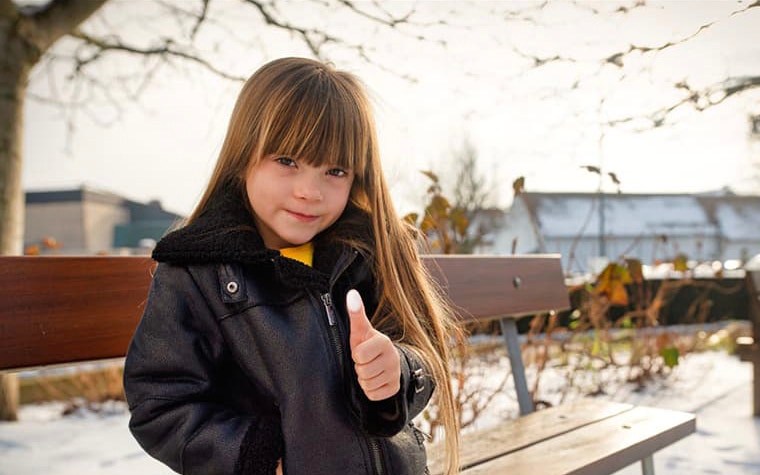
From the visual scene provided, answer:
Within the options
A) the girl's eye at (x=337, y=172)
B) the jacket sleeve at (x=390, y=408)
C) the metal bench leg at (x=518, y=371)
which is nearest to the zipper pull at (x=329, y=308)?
the jacket sleeve at (x=390, y=408)

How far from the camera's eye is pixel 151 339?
1.00 m

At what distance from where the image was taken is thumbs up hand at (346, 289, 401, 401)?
34.8 inches

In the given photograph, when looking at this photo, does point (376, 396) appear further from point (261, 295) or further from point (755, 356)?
point (755, 356)

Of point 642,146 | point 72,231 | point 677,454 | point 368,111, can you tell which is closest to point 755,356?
point 677,454

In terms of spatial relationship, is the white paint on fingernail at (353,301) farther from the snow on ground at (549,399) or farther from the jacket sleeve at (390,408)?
the snow on ground at (549,399)

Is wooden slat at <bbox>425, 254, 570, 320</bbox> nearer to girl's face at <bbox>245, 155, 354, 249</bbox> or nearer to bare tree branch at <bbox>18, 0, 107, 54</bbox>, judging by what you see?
girl's face at <bbox>245, 155, 354, 249</bbox>

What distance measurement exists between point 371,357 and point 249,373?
264mm

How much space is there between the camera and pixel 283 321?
108 centimetres

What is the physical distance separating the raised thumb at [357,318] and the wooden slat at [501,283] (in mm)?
977

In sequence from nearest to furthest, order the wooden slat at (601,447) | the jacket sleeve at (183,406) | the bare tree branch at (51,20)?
the jacket sleeve at (183,406) < the wooden slat at (601,447) < the bare tree branch at (51,20)

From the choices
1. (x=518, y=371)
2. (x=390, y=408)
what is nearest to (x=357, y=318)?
(x=390, y=408)

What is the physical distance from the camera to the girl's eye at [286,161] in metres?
1.13

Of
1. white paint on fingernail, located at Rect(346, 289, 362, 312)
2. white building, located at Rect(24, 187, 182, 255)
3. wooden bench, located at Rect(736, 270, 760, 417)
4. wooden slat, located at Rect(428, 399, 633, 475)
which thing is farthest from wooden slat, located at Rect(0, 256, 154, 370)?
white building, located at Rect(24, 187, 182, 255)

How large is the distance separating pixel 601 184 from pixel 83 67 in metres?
3.50
